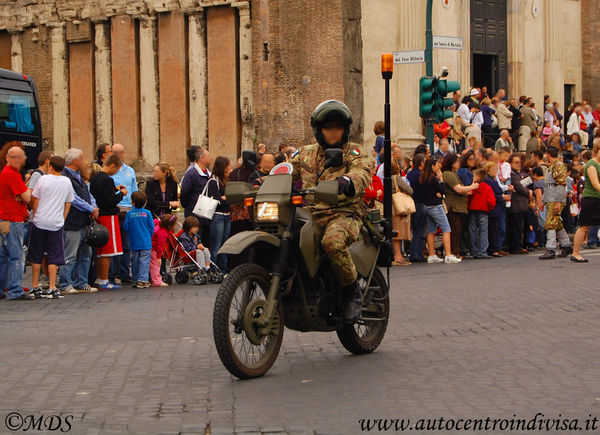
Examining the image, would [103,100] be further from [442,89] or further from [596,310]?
[596,310]

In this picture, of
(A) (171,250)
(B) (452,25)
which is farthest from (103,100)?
(A) (171,250)

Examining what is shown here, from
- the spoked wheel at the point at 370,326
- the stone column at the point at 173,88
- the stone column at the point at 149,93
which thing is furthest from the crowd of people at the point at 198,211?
the stone column at the point at 149,93

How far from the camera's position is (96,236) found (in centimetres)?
1428

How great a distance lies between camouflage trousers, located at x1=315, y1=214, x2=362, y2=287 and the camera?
25.9 ft

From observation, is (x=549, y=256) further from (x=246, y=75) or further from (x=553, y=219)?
(x=246, y=75)

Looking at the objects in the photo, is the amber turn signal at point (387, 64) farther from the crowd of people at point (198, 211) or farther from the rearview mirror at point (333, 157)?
the rearview mirror at point (333, 157)

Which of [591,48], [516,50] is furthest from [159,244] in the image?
[591,48]

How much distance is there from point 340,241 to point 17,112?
19989mm

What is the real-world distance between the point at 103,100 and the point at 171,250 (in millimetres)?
19264

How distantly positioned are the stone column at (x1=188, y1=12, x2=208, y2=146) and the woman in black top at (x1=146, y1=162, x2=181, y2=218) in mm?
14808

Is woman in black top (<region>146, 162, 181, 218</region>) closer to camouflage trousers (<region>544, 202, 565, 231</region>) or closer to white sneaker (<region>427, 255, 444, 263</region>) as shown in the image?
white sneaker (<region>427, 255, 444, 263</region>)

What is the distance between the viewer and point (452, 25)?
3188 cm

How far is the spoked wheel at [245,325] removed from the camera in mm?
7207

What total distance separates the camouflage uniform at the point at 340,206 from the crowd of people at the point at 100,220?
178 inches
